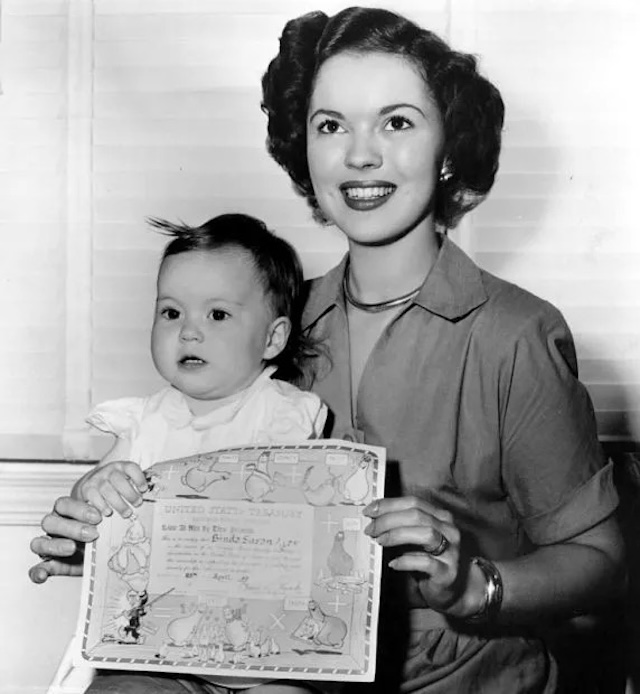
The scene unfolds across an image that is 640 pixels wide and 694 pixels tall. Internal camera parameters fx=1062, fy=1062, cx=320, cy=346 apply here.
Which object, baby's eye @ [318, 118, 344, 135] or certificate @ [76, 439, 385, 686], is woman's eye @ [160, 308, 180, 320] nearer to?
certificate @ [76, 439, 385, 686]

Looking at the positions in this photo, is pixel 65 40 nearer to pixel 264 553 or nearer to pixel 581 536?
pixel 264 553

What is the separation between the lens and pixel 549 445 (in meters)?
1.34

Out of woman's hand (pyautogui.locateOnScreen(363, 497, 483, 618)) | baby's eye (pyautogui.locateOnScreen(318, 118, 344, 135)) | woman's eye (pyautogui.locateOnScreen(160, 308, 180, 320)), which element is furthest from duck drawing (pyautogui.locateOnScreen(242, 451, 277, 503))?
baby's eye (pyautogui.locateOnScreen(318, 118, 344, 135))

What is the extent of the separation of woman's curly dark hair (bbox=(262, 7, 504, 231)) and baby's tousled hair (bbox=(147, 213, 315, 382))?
0.64 ft

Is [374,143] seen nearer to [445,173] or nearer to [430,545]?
[445,173]

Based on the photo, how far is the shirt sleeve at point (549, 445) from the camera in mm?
1345

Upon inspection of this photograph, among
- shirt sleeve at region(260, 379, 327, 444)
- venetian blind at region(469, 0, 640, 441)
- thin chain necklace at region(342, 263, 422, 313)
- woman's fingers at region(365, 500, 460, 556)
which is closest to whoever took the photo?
woman's fingers at region(365, 500, 460, 556)

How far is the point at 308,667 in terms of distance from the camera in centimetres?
121

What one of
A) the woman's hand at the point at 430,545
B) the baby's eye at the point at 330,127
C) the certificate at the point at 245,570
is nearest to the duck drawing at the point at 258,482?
the certificate at the point at 245,570

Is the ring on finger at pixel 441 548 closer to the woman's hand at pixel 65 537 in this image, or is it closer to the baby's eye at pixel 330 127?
the woman's hand at pixel 65 537

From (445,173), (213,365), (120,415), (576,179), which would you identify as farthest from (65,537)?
(576,179)

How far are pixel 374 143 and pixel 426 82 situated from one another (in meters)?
0.11

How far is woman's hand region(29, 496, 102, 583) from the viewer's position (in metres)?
1.26

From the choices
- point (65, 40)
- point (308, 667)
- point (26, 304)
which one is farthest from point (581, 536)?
point (65, 40)
